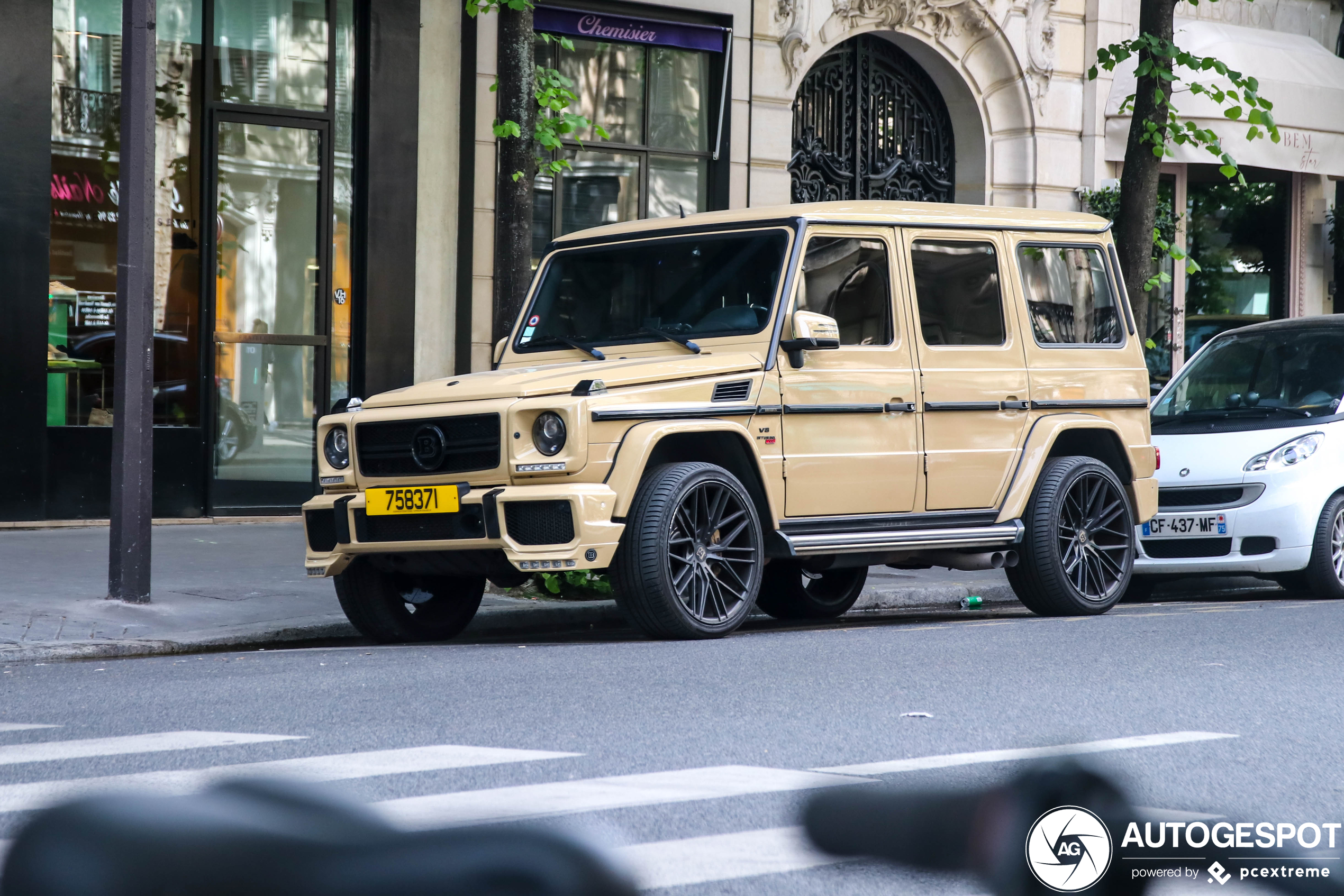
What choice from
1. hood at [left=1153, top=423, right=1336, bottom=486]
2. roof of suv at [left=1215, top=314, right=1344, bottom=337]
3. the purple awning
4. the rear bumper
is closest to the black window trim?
hood at [left=1153, top=423, right=1336, bottom=486]

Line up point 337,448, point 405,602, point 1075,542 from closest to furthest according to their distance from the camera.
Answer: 1. point 337,448
2. point 405,602
3. point 1075,542

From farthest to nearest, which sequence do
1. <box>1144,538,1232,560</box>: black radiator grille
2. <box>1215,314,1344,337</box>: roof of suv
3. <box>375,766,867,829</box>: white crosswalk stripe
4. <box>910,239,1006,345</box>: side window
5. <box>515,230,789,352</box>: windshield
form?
<box>1215,314,1344,337</box>: roof of suv → <box>1144,538,1232,560</box>: black radiator grille → <box>910,239,1006,345</box>: side window → <box>515,230,789,352</box>: windshield → <box>375,766,867,829</box>: white crosswalk stripe

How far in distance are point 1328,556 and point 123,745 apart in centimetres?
804

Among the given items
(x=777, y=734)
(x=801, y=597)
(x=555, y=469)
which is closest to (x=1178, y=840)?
(x=777, y=734)

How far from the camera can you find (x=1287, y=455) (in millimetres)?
10344

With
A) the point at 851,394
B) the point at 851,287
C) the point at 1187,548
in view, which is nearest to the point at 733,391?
the point at 851,394

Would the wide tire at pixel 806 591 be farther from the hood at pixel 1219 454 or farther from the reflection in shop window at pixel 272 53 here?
the reflection in shop window at pixel 272 53

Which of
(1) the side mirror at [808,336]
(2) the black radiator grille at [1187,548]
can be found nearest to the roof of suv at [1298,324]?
(2) the black radiator grille at [1187,548]

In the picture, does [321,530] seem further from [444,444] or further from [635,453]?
[635,453]

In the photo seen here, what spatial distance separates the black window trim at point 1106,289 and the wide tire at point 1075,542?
25.5 inches

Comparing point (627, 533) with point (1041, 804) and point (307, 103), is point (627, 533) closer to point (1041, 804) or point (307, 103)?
point (1041, 804)

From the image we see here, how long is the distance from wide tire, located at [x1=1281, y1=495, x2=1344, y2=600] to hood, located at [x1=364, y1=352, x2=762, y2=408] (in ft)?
14.8

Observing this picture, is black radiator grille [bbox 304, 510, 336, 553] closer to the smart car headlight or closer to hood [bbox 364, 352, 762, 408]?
hood [bbox 364, 352, 762, 408]

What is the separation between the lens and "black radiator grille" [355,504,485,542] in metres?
7.12
